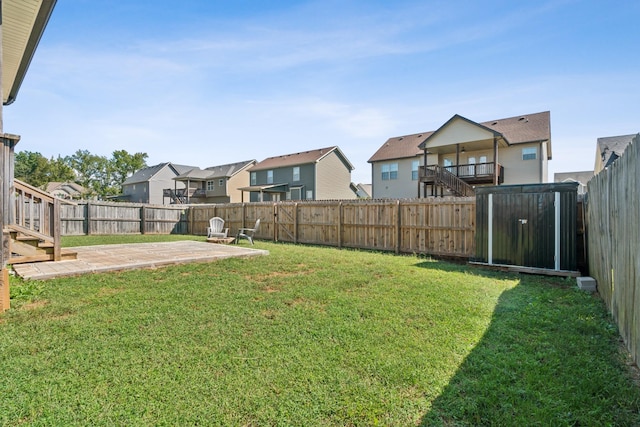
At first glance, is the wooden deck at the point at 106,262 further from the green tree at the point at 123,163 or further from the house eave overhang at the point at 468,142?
the green tree at the point at 123,163

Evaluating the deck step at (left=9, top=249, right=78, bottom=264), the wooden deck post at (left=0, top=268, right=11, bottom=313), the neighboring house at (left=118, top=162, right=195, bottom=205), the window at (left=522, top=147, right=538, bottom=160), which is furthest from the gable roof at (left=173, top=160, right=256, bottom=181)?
the wooden deck post at (left=0, top=268, right=11, bottom=313)

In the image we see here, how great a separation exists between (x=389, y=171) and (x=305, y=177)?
295 inches

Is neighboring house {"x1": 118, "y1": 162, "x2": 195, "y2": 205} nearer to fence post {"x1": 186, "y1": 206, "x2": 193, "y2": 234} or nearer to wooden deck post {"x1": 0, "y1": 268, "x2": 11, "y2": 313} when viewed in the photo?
fence post {"x1": 186, "y1": 206, "x2": 193, "y2": 234}

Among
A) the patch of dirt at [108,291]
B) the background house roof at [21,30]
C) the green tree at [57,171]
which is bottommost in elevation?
the patch of dirt at [108,291]

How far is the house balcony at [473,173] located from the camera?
57.5ft

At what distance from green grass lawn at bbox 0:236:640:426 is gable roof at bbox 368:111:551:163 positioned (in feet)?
50.2

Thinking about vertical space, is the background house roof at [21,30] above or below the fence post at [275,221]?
above

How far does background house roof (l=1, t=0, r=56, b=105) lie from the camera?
15.1 ft

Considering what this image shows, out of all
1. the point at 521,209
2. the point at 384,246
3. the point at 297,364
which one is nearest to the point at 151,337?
the point at 297,364

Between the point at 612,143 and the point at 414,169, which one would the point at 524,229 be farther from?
the point at 612,143

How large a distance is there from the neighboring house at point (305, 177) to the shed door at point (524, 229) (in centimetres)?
2011

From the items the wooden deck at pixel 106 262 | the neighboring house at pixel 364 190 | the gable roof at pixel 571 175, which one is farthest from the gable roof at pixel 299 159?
the gable roof at pixel 571 175

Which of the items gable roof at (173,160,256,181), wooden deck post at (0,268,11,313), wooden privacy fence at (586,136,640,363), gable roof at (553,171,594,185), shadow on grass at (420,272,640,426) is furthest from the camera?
gable roof at (553,171,594,185)

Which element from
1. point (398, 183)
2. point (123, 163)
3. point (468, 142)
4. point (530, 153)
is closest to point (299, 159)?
point (398, 183)
